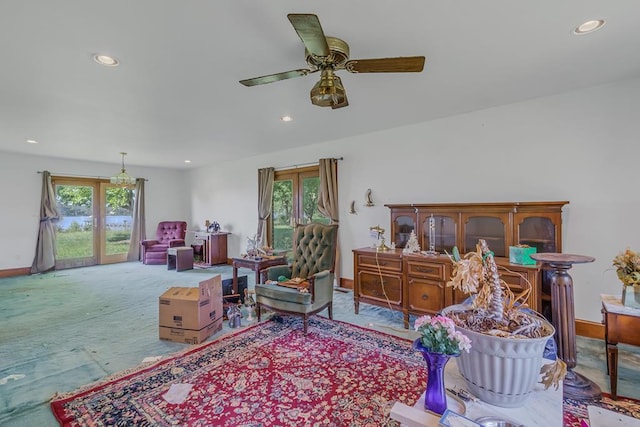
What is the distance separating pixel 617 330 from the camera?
2.00 metres

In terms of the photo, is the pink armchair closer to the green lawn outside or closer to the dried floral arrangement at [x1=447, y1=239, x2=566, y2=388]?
the green lawn outside

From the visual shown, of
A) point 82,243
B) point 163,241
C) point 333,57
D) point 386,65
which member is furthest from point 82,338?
point 82,243

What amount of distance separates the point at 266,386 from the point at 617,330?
8.17 feet

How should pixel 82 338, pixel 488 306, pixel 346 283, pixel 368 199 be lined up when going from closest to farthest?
1. pixel 488 306
2. pixel 82 338
3. pixel 368 199
4. pixel 346 283

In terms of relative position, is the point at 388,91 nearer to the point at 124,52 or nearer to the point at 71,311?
the point at 124,52

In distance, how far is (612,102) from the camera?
9.26 feet

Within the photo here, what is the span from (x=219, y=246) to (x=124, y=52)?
16.7 ft

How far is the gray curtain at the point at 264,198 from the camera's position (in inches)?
234

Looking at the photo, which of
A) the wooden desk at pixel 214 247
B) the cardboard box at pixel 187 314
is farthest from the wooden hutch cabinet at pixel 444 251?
the wooden desk at pixel 214 247

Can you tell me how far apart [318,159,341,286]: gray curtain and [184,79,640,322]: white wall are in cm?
11

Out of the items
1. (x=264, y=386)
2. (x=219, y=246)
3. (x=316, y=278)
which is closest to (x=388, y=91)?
(x=316, y=278)

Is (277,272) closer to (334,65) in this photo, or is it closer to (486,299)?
(334,65)

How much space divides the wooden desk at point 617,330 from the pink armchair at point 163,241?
7.35m

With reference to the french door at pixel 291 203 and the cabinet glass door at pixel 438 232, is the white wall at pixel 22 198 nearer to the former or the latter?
the french door at pixel 291 203
